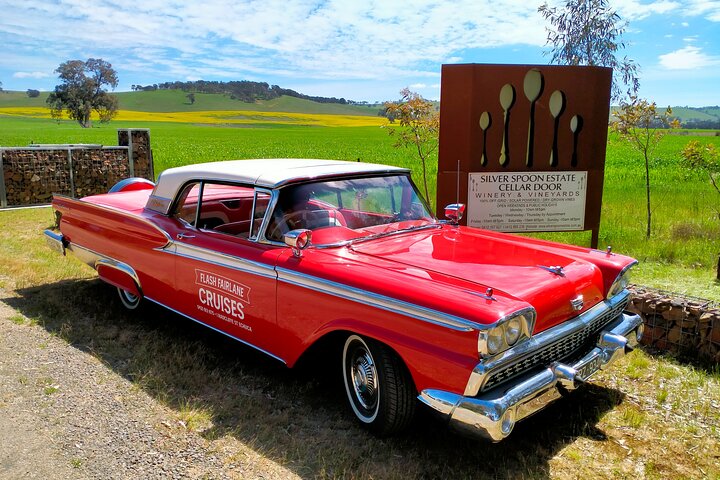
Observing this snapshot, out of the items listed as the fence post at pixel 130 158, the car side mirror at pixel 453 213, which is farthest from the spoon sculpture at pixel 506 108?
the fence post at pixel 130 158

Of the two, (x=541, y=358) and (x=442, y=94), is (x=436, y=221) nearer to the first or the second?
(x=541, y=358)

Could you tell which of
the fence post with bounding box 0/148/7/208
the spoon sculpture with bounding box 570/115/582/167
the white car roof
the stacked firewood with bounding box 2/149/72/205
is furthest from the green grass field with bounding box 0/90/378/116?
the white car roof

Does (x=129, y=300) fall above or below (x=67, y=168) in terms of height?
below

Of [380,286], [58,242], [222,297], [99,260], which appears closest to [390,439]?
[380,286]

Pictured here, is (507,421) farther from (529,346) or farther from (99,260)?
(99,260)

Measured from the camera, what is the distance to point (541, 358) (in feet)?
9.39

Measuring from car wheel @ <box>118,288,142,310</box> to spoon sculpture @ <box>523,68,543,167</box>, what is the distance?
4174 mm

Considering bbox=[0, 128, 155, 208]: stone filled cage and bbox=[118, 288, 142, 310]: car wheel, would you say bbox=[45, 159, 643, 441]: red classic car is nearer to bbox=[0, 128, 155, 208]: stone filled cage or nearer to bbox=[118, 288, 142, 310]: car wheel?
bbox=[118, 288, 142, 310]: car wheel

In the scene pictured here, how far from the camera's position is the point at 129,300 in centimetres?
516

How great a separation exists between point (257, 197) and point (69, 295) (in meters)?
3.13

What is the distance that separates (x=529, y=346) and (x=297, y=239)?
4.66ft

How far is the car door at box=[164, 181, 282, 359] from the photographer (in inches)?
137

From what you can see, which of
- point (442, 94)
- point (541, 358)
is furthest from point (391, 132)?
point (541, 358)

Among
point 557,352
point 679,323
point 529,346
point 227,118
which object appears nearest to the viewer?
point 529,346
